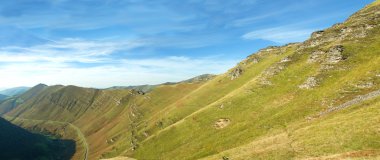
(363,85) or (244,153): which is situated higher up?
(363,85)

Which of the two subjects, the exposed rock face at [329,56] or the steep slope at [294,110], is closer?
the steep slope at [294,110]

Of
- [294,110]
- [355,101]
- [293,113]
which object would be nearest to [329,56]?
[294,110]

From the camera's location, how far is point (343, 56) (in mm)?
110938

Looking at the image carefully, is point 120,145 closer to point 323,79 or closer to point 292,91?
point 292,91

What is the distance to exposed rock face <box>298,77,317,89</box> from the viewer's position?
103 metres

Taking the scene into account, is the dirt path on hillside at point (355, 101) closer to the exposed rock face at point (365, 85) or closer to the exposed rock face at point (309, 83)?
the exposed rock face at point (365, 85)

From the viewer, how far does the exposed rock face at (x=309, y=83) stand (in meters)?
103

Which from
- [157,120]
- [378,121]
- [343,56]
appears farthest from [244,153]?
[157,120]

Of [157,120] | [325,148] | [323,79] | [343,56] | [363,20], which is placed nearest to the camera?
[325,148]

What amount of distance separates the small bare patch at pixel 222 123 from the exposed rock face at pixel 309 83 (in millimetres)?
28818

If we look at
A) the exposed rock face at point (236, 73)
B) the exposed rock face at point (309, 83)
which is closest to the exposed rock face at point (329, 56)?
the exposed rock face at point (309, 83)

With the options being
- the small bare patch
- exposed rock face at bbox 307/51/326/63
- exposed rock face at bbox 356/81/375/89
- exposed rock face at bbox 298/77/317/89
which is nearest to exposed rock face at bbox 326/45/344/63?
exposed rock face at bbox 307/51/326/63

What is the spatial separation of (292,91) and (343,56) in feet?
76.2

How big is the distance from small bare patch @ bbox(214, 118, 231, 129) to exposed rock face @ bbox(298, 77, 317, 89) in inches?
1135
